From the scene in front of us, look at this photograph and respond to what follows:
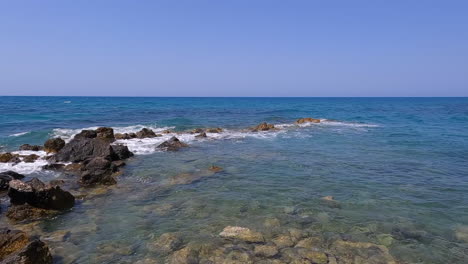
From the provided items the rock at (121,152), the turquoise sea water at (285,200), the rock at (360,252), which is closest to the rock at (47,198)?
the turquoise sea water at (285,200)

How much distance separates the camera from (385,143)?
2162cm

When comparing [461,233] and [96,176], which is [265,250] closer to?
[461,233]

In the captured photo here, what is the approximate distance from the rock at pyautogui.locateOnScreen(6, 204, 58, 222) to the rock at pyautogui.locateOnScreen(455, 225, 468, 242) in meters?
10.7

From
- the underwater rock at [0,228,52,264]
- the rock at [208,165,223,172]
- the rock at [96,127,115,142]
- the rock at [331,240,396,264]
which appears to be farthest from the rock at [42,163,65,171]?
the rock at [331,240,396,264]

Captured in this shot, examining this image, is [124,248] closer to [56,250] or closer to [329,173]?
[56,250]

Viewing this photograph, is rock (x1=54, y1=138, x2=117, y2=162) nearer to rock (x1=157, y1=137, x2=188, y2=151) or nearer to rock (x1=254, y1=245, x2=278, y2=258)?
rock (x1=157, y1=137, x2=188, y2=151)

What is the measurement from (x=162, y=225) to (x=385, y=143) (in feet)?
60.1

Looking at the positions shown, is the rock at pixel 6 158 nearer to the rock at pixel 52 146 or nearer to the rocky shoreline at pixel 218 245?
the rock at pixel 52 146

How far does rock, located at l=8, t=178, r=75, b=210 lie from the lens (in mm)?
9062

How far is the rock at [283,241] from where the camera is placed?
704 cm

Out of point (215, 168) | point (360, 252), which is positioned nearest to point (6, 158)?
point (215, 168)

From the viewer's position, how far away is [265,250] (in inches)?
268

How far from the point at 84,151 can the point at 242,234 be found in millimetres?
11954

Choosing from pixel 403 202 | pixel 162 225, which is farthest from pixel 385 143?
pixel 162 225
